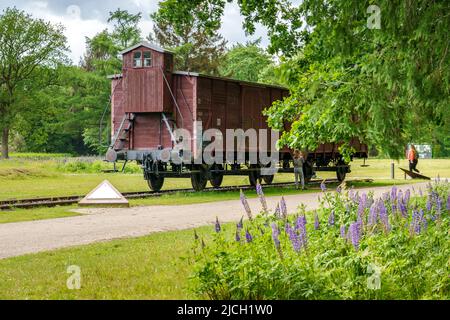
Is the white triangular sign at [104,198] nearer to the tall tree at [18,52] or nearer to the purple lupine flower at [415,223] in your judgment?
the purple lupine flower at [415,223]

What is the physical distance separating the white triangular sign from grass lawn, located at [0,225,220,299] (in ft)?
22.0

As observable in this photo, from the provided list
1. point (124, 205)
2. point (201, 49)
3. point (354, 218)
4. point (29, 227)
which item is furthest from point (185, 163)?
point (201, 49)

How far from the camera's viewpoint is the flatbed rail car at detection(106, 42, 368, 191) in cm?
2206

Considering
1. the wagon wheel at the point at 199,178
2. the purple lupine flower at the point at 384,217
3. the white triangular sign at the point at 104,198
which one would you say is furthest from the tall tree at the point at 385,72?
the wagon wheel at the point at 199,178

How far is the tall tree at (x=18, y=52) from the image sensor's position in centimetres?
5238

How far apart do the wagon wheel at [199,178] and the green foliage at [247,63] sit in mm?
34106

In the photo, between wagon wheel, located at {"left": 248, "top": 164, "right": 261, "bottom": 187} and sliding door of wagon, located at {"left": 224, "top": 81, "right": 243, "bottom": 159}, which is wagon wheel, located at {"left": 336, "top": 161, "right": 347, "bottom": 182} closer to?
wagon wheel, located at {"left": 248, "top": 164, "right": 261, "bottom": 187}

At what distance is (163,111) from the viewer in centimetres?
2211

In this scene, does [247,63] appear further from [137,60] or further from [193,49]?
[137,60]

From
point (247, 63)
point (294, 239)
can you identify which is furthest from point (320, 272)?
point (247, 63)

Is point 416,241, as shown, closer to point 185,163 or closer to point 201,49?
point 185,163
